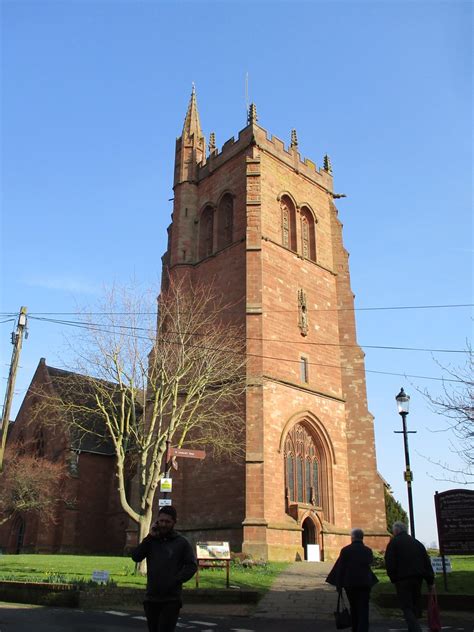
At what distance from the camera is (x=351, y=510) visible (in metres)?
27.5

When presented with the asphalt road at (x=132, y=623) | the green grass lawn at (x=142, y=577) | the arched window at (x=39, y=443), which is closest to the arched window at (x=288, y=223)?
the green grass lawn at (x=142, y=577)

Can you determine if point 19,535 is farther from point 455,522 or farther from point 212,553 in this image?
point 455,522

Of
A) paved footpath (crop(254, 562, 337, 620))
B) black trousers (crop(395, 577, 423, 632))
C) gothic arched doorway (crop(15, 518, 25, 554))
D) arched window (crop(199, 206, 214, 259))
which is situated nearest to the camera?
black trousers (crop(395, 577, 423, 632))

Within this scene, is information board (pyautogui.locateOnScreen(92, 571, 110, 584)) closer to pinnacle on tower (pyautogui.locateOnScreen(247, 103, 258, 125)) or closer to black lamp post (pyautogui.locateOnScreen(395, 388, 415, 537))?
black lamp post (pyautogui.locateOnScreen(395, 388, 415, 537))

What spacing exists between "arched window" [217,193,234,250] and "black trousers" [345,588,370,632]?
80.2 ft

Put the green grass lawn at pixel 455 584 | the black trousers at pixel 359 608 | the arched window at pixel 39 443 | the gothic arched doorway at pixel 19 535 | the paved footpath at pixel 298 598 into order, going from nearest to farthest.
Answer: the black trousers at pixel 359 608 < the paved footpath at pixel 298 598 < the green grass lawn at pixel 455 584 < the gothic arched doorway at pixel 19 535 < the arched window at pixel 39 443

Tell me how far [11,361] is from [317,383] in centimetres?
1470

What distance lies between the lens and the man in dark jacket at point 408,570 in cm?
803

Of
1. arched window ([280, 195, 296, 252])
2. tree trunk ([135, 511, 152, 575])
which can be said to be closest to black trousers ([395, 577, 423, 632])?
tree trunk ([135, 511, 152, 575])

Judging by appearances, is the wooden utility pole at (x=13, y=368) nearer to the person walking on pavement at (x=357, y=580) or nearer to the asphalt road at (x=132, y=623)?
the asphalt road at (x=132, y=623)

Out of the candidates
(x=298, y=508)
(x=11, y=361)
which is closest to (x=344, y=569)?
(x=11, y=361)

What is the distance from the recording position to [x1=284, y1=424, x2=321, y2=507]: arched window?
84.7ft

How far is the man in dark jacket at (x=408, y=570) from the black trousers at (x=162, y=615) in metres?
3.82

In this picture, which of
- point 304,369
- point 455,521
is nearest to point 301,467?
point 304,369
